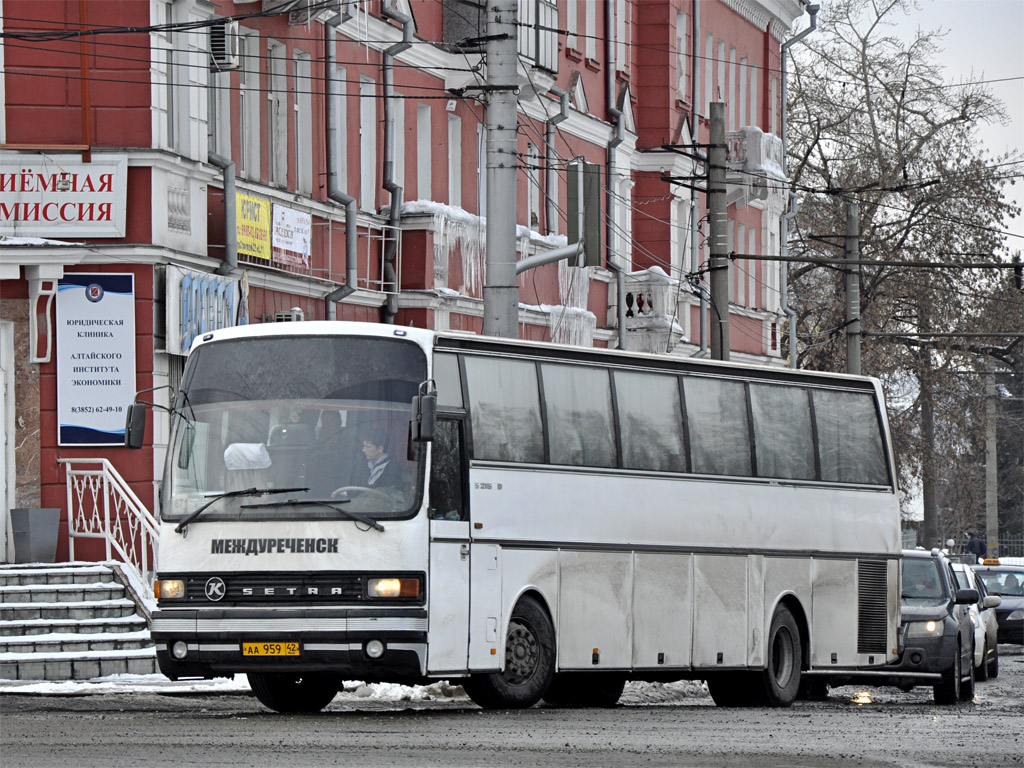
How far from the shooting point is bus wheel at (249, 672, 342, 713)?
17.5 meters

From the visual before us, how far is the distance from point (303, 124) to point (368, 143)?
6.72 feet

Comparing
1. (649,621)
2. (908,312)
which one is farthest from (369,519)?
(908,312)

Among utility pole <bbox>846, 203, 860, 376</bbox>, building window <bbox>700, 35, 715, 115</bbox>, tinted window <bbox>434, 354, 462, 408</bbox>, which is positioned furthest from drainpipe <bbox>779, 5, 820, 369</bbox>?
tinted window <bbox>434, 354, 462, 408</bbox>

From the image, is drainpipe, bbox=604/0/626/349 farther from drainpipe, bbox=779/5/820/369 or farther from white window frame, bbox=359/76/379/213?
white window frame, bbox=359/76/379/213

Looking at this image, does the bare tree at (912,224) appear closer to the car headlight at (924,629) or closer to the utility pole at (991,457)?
the utility pole at (991,457)

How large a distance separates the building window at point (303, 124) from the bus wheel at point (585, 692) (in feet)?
32.6

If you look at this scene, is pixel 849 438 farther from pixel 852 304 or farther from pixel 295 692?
pixel 852 304

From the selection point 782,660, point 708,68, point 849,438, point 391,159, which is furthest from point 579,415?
point 708,68

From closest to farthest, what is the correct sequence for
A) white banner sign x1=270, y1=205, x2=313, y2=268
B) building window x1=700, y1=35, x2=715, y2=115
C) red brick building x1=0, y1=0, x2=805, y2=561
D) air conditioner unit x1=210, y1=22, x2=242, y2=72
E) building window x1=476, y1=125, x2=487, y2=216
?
red brick building x1=0, y1=0, x2=805, y2=561, air conditioner unit x1=210, y1=22, x2=242, y2=72, white banner sign x1=270, y1=205, x2=313, y2=268, building window x1=476, y1=125, x2=487, y2=216, building window x1=700, y1=35, x2=715, y2=115

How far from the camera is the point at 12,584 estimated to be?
23.0 metres

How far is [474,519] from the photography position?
1670cm

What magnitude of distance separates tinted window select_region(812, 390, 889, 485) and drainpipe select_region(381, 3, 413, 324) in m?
8.87

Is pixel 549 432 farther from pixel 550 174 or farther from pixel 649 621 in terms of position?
pixel 550 174

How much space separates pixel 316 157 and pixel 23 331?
234 inches
